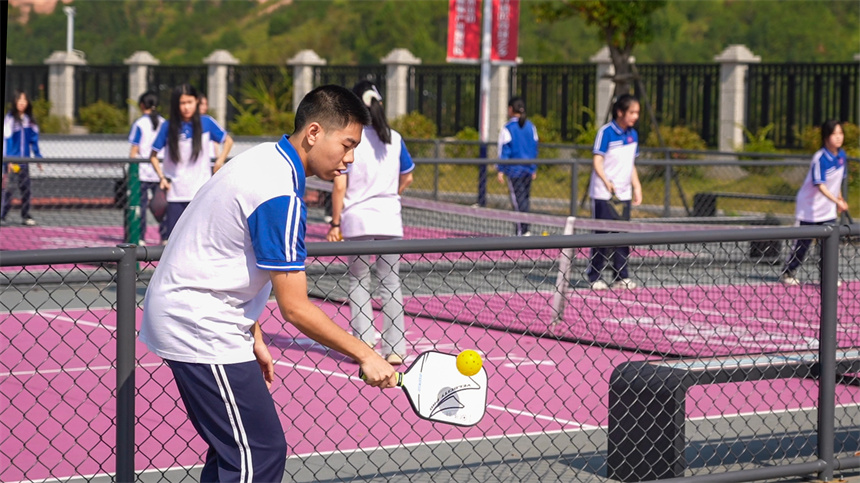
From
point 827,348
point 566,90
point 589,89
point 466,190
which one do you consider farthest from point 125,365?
point 589,89

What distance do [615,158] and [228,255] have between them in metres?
8.53

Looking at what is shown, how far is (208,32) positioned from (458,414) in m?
114

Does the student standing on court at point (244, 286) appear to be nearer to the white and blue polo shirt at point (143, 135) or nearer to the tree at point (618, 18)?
the white and blue polo shirt at point (143, 135)

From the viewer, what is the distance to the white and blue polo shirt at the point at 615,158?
12062 mm

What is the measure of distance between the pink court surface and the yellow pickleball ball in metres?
1.19

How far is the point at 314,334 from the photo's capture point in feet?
13.1

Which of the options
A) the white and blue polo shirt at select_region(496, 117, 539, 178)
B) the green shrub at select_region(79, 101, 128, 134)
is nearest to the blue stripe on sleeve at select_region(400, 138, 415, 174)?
the white and blue polo shirt at select_region(496, 117, 539, 178)

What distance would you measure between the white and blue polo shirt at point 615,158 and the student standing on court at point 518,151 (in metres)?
4.20

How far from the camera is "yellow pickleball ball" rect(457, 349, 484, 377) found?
4.22 m

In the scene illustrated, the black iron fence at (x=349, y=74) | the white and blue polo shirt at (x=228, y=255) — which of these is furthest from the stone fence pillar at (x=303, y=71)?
the white and blue polo shirt at (x=228, y=255)

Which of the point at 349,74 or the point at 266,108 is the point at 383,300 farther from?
the point at 266,108

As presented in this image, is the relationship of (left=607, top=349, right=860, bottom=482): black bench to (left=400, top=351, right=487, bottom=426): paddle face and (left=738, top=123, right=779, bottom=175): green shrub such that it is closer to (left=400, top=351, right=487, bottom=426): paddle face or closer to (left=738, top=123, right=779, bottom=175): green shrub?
(left=400, top=351, right=487, bottom=426): paddle face

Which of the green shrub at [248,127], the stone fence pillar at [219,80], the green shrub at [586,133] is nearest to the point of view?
the green shrub at [586,133]

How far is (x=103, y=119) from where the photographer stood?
33.9m
